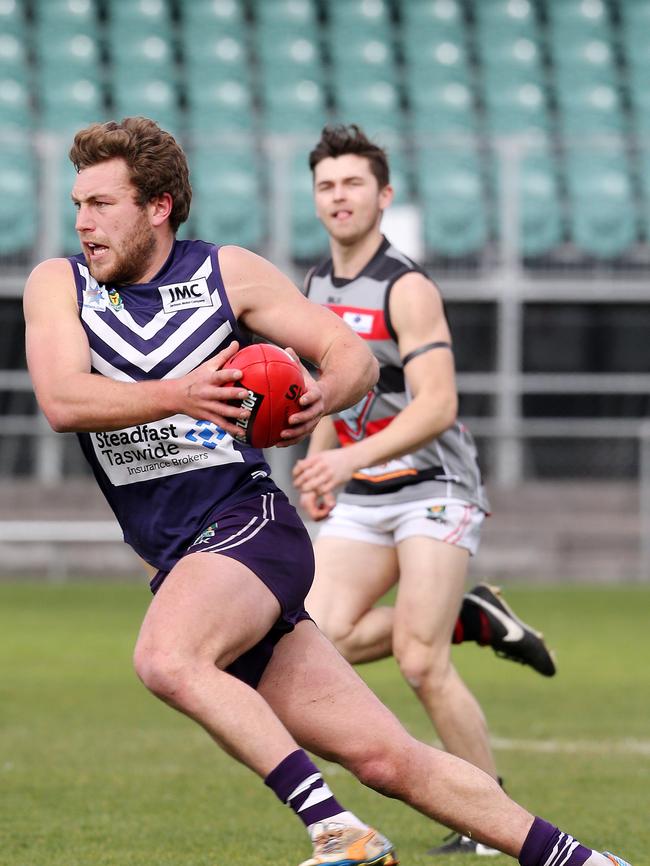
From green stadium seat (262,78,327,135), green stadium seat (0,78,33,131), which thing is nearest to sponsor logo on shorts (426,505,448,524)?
green stadium seat (262,78,327,135)

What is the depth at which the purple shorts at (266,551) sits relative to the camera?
420 centimetres

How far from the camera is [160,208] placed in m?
4.48

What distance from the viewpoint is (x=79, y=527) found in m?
20.0

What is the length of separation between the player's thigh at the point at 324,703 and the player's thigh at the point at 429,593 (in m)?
1.83

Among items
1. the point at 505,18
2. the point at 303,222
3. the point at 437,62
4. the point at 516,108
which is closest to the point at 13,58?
the point at 303,222

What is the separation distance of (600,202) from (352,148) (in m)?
15.9

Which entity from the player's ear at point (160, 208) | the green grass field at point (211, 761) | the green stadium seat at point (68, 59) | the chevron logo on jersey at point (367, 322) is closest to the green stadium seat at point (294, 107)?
the green stadium seat at point (68, 59)

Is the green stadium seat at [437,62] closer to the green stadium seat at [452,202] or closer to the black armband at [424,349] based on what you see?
the green stadium seat at [452,202]

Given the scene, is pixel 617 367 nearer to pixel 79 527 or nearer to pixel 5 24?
pixel 79 527

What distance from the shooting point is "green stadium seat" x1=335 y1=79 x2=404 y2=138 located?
23828 millimetres

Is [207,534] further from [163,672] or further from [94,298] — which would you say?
[94,298]

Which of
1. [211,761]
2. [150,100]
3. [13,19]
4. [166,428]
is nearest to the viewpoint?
[166,428]

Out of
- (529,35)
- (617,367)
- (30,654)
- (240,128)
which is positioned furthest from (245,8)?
(30,654)

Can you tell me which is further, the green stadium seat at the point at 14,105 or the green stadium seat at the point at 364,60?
the green stadium seat at the point at 364,60
